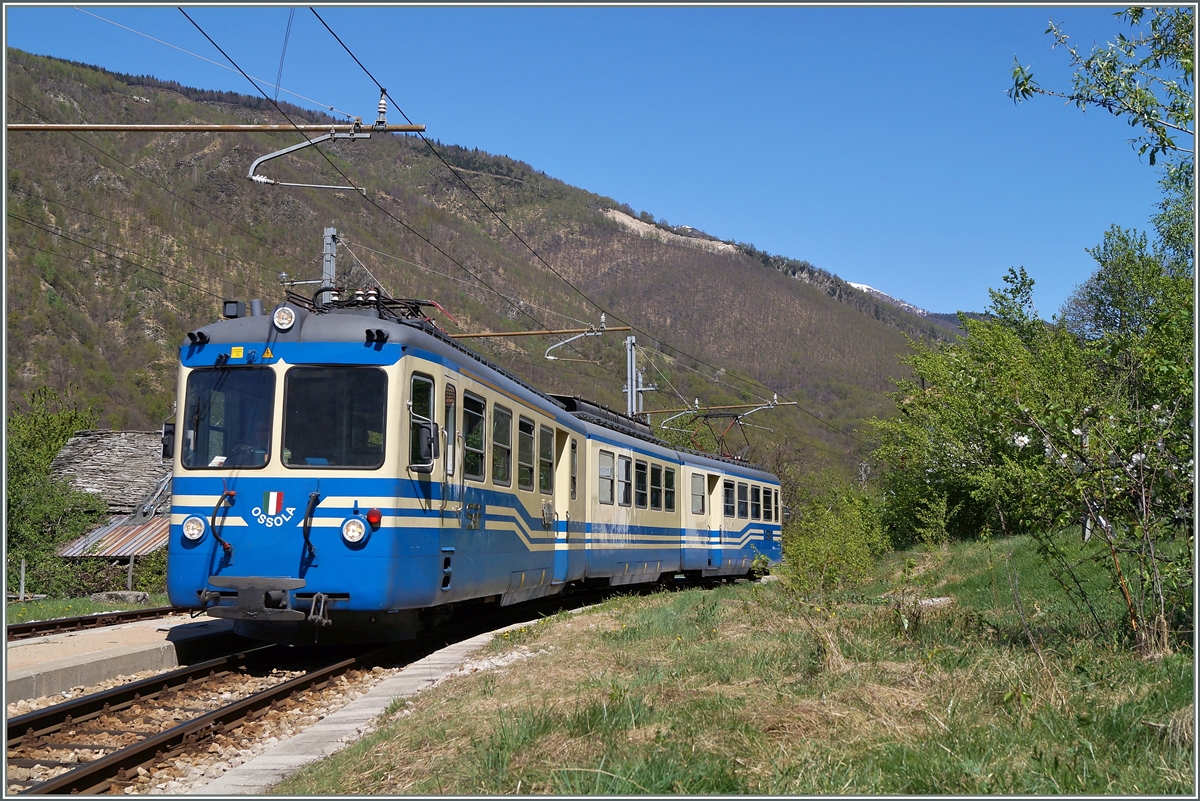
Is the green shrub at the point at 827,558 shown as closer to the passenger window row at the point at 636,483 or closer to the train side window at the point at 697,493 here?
the passenger window row at the point at 636,483

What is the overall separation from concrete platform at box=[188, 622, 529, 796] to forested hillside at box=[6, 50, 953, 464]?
74.6 feet

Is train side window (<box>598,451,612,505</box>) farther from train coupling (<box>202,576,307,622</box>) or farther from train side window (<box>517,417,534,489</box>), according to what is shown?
train coupling (<box>202,576,307,622</box>)

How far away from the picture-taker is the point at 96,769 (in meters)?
6.02

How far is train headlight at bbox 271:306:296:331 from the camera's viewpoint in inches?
389

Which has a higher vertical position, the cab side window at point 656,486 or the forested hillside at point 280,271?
the forested hillside at point 280,271

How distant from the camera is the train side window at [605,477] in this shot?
54.6ft

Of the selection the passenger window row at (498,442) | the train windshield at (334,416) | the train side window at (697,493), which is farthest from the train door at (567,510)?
the train side window at (697,493)

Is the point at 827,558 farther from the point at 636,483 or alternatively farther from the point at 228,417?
the point at 228,417

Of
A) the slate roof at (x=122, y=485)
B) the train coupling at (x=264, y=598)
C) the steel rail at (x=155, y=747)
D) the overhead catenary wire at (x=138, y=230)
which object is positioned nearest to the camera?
the steel rail at (x=155, y=747)

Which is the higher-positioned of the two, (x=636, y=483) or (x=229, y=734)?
(x=636, y=483)

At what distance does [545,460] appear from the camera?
14.0m

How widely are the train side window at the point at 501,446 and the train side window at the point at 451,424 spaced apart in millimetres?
1215

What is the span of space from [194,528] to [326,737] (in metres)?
3.23

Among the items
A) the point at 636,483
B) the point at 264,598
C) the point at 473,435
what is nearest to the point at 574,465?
the point at 636,483
